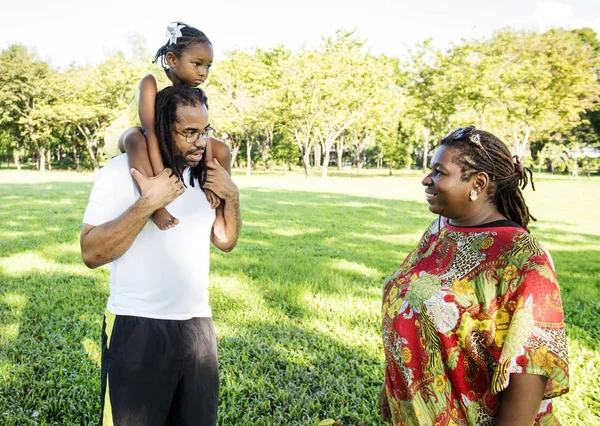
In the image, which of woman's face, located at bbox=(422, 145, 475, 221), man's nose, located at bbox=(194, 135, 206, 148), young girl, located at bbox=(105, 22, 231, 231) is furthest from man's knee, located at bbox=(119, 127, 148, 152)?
woman's face, located at bbox=(422, 145, 475, 221)

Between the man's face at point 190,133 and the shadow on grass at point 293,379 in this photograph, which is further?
the shadow on grass at point 293,379

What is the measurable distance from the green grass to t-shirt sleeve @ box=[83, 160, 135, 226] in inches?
86.1

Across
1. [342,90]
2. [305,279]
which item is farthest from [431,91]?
[305,279]

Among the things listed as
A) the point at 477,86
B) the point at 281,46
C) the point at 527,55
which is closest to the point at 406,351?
the point at 477,86

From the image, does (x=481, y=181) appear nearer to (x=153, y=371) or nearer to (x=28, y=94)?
(x=153, y=371)

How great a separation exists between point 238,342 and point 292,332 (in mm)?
593

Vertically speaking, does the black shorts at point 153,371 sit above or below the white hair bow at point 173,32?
below

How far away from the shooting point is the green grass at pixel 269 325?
11.8 feet

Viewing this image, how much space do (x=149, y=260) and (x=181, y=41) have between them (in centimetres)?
129

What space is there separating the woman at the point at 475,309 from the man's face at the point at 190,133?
1.06 metres

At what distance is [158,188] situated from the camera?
182cm

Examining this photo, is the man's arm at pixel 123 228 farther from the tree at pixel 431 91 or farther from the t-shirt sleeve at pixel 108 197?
the tree at pixel 431 91

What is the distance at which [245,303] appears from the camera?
559cm

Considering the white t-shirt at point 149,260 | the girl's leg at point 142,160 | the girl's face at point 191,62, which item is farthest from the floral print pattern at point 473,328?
the girl's face at point 191,62
